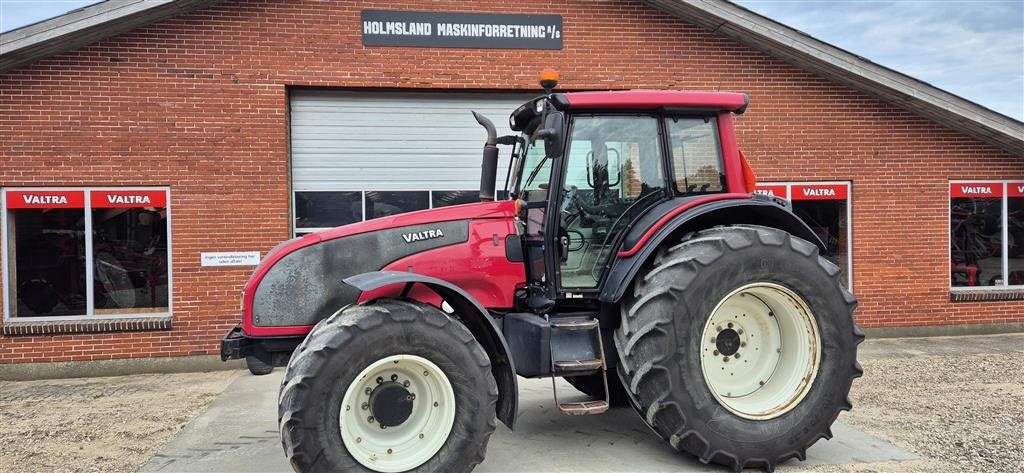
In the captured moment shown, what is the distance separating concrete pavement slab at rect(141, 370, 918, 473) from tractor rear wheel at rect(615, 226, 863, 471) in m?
0.34

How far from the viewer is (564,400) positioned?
20.0 ft

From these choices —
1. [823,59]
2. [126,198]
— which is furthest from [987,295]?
[126,198]

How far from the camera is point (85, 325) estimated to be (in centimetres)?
807

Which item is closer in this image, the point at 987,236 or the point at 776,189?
the point at 776,189

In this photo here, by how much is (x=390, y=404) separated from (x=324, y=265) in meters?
1.04

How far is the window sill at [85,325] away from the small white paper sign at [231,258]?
0.84 meters

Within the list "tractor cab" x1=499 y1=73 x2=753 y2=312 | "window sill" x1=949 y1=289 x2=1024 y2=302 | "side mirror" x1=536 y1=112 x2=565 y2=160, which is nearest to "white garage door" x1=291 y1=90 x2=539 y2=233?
"tractor cab" x1=499 y1=73 x2=753 y2=312

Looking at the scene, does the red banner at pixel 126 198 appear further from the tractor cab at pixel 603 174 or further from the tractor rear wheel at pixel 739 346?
the tractor rear wheel at pixel 739 346

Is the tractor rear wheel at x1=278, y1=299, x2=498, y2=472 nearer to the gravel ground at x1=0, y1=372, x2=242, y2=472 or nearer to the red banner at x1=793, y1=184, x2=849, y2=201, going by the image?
the gravel ground at x1=0, y1=372, x2=242, y2=472

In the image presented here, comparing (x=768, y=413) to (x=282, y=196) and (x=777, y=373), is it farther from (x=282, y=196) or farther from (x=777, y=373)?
(x=282, y=196)

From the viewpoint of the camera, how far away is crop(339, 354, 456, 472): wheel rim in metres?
3.80

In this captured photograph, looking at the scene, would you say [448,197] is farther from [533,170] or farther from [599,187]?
[599,187]

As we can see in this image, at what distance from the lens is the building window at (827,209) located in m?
9.48

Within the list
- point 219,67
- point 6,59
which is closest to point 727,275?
point 219,67
